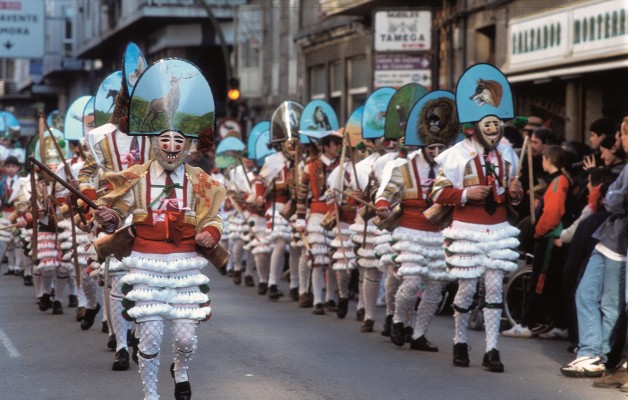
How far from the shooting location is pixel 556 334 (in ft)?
44.0

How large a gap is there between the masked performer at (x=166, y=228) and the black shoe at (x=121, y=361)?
2.29 metres

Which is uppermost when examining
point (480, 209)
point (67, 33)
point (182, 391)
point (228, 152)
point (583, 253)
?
point (67, 33)

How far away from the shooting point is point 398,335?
1238 centimetres

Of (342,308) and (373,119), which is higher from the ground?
(373,119)

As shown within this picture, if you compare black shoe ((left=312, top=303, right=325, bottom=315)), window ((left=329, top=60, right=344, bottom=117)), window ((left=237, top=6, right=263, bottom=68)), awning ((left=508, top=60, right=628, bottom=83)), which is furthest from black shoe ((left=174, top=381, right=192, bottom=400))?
window ((left=237, top=6, right=263, bottom=68))

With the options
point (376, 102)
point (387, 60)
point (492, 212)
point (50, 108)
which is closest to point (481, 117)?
point (492, 212)

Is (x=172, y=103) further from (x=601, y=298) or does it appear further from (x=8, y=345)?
(x=8, y=345)

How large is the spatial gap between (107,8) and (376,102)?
42.7m

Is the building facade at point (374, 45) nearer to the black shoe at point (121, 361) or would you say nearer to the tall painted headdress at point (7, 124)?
the tall painted headdress at point (7, 124)

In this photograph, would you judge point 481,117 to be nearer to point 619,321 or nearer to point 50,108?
point 619,321

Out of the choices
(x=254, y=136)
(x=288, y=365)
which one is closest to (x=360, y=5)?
(x=254, y=136)

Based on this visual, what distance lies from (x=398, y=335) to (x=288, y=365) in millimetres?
1599

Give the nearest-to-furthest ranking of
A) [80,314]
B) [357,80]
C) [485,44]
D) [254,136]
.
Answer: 1. [80,314]
2. [254,136]
3. [485,44]
4. [357,80]

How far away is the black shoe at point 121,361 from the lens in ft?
35.9
